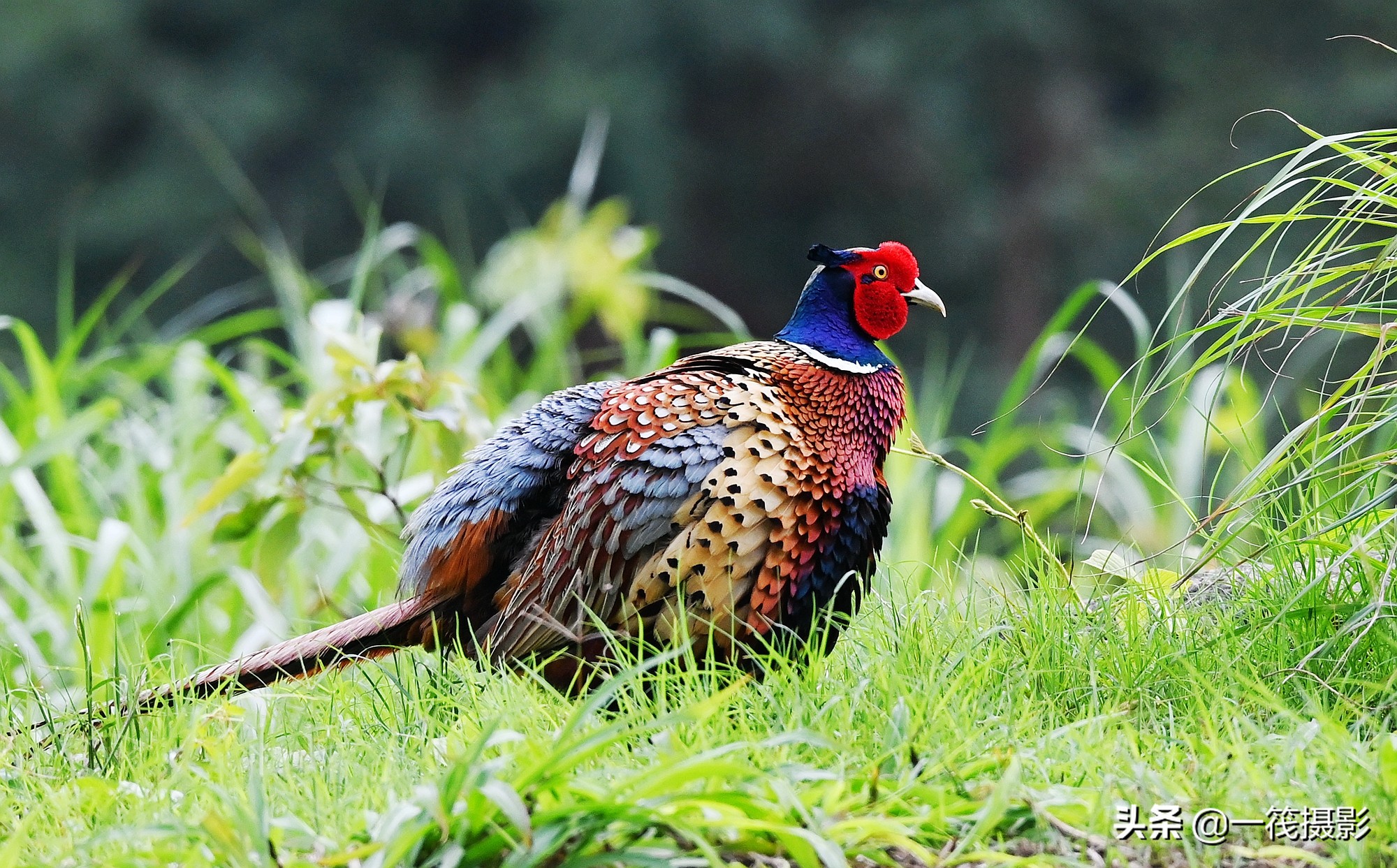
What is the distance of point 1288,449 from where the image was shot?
2.49 m

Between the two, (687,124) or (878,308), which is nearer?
(878,308)

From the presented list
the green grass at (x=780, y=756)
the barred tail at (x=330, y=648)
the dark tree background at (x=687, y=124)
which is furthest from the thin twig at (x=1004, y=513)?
the dark tree background at (x=687, y=124)

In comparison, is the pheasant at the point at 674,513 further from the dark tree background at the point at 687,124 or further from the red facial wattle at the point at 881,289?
the dark tree background at the point at 687,124

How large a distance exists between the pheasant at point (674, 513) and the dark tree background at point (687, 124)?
1037 cm

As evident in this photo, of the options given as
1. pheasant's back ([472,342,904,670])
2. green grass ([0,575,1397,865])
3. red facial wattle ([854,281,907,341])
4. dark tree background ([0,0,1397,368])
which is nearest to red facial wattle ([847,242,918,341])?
red facial wattle ([854,281,907,341])

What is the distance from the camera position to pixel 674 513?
8.50 feet

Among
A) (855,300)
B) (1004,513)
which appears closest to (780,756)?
(1004,513)

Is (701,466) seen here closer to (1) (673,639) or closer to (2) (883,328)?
(1) (673,639)

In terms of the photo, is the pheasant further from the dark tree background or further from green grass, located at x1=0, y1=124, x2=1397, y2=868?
the dark tree background

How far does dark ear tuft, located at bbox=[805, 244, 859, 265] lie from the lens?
9.62 ft

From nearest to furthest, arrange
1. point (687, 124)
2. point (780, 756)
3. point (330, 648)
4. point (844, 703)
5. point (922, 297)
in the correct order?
point (780, 756), point (844, 703), point (330, 648), point (922, 297), point (687, 124)

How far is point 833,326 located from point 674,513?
0.57 meters

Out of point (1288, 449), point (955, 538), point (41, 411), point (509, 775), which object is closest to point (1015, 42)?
point (955, 538)

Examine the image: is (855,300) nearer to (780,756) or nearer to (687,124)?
(780,756)
